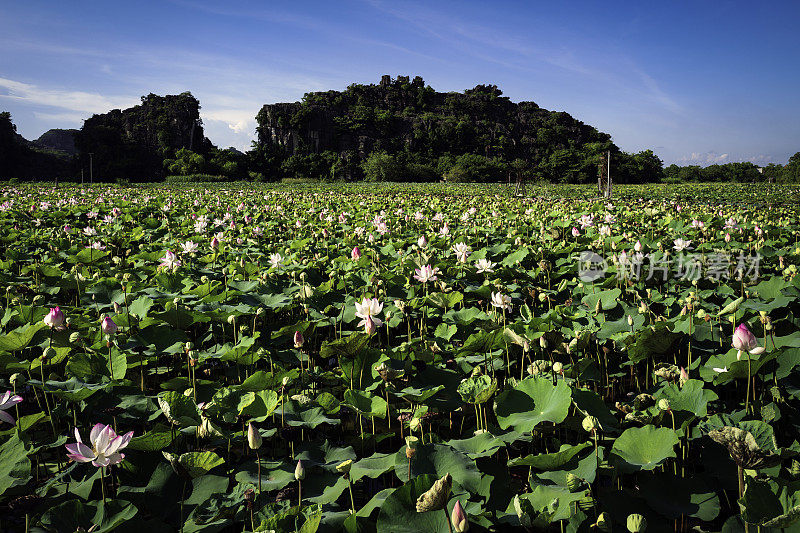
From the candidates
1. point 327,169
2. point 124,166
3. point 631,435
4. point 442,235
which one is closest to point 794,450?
point 631,435

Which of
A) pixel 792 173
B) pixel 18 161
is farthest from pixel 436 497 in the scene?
pixel 18 161

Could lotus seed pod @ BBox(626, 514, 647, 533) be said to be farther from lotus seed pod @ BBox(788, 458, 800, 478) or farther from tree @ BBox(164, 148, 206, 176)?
tree @ BBox(164, 148, 206, 176)

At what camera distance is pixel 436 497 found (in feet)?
3.01

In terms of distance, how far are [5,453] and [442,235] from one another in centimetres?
451

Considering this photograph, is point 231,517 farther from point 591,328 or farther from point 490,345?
point 591,328

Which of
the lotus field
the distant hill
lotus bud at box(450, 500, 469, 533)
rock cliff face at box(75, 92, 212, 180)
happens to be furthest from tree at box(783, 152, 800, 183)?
the distant hill

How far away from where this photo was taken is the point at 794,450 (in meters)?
1.28

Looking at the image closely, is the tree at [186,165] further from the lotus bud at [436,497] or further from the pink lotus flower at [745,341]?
the lotus bud at [436,497]

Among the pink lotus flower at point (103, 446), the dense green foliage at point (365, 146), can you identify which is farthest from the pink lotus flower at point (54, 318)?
Result: the dense green foliage at point (365, 146)

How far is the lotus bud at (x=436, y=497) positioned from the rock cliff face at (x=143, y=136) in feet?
229

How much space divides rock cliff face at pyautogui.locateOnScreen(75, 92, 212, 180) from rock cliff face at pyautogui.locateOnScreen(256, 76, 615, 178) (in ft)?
39.3

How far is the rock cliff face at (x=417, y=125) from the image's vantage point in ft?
273

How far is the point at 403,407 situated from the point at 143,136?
92.4m

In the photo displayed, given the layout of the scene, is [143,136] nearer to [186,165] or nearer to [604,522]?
[186,165]
